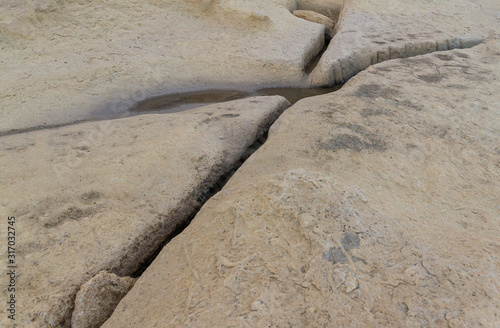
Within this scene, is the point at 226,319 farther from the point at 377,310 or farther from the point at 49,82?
the point at 49,82

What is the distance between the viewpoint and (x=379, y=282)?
1.11 metres

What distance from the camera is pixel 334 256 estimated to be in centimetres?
116

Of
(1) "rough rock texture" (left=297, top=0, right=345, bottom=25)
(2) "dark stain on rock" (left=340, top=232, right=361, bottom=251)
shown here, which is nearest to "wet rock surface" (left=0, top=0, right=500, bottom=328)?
(2) "dark stain on rock" (left=340, top=232, right=361, bottom=251)

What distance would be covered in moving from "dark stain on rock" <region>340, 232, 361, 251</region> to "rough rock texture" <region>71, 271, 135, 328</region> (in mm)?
773

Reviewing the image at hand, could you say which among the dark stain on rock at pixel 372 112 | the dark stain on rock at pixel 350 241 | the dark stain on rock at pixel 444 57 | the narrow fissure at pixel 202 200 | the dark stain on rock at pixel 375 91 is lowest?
the dark stain on rock at pixel 444 57

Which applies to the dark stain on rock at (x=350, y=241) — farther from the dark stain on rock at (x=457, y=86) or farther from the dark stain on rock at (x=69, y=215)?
the dark stain on rock at (x=457, y=86)

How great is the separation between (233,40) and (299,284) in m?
2.70

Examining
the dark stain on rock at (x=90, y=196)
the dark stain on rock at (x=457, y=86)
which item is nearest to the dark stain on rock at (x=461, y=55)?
the dark stain on rock at (x=457, y=86)

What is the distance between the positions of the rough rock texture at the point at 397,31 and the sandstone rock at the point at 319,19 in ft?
0.72

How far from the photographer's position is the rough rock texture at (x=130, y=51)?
9.16ft

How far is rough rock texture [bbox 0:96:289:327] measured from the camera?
1422 mm

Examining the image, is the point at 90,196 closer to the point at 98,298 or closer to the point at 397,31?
the point at 98,298

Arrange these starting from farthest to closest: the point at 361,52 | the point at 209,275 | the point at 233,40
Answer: the point at 233,40
the point at 361,52
the point at 209,275

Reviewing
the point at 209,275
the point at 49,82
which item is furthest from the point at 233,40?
the point at 209,275
